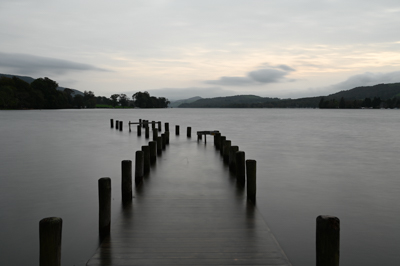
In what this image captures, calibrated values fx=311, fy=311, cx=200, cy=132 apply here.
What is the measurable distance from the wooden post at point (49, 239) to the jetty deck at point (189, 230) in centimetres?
75

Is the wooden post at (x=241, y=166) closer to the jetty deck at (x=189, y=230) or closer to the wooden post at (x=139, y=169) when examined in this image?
the jetty deck at (x=189, y=230)

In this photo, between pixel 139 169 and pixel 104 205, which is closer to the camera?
pixel 104 205

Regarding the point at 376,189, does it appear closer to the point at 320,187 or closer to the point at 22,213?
the point at 320,187

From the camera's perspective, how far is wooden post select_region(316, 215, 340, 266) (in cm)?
414

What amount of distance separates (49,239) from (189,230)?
8.73 ft

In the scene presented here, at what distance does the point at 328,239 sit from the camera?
420 centimetres

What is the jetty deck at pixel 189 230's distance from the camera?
16.3 ft

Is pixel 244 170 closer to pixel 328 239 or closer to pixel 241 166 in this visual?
pixel 241 166

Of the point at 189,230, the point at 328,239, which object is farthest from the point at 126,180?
the point at 328,239

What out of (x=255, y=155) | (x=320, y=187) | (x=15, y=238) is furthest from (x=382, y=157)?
(x=15, y=238)

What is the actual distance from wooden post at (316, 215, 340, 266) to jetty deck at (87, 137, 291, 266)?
0.76 metres

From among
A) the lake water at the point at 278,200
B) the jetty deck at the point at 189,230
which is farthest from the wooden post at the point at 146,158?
the jetty deck at the point at 189,230

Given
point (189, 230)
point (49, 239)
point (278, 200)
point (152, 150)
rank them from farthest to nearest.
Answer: point (152, 150) < point (278, 200) < point (189, 230) < point (49, 239)

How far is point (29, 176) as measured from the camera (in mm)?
13703
